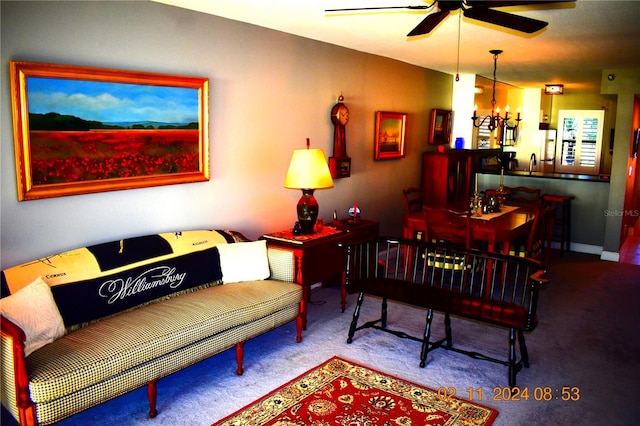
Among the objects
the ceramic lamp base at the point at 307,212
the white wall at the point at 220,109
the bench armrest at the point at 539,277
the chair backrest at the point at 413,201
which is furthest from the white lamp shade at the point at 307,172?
the bench armrest at the point at 539,277

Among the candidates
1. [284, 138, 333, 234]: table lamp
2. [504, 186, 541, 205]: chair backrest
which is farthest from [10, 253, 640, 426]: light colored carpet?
[504, 186, 541, 205]: chair backrest

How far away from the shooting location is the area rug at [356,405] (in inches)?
110

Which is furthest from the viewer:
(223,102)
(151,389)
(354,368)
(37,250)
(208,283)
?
(223,102)

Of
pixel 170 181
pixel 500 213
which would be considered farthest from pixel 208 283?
pixel 500 213

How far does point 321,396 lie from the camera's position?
3.04 metres

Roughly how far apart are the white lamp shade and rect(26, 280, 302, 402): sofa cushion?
0.83 metres

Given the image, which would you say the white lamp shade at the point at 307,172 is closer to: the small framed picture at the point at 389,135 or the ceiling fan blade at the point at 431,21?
the ceiling fan blade at the point at 431,21

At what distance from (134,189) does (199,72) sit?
1.03 meters

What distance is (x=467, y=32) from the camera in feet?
14.0

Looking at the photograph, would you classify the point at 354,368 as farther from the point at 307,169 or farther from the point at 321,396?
the point at 307,169

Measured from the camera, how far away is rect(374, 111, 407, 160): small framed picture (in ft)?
19.1

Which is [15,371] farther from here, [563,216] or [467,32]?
[563,216]

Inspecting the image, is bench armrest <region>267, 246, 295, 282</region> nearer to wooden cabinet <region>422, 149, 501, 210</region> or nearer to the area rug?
the area rug

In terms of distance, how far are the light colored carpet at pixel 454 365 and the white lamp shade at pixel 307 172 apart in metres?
1.16
